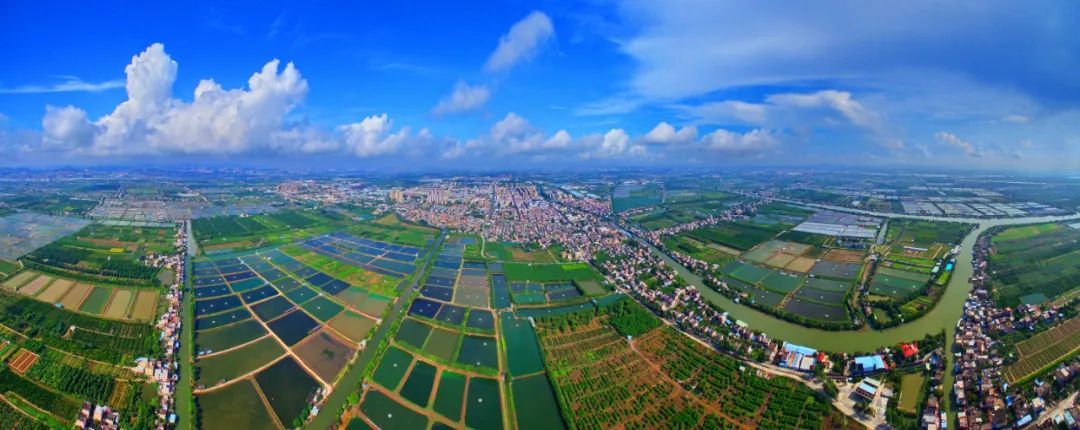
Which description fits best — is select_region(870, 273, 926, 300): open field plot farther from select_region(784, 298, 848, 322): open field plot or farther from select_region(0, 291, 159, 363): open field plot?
select_region(0, 291, 159, 363): open field plot

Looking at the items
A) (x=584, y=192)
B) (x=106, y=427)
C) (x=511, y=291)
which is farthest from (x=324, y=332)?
(x=584, y=192)

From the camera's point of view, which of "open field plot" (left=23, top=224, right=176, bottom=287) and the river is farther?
"open field plot" (left=23, top=224, right=176, bottom=287)

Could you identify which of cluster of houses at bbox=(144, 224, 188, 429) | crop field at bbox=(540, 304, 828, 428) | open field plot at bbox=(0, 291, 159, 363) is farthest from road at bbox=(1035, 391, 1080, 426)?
open field plot at bbox=(0, 291, 159, 363)

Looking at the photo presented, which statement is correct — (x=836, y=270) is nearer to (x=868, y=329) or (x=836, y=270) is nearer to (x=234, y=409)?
(x=868, y=329)

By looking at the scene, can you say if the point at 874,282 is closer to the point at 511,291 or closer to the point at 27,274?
the point at 511,291

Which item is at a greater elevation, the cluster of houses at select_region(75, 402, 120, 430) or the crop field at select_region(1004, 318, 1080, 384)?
the crop field at select_region(1004, 318, 1080, 384)

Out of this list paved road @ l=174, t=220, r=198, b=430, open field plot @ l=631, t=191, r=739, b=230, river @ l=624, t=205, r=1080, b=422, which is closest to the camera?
paved road @ l=174, t=220, r=198, b=430

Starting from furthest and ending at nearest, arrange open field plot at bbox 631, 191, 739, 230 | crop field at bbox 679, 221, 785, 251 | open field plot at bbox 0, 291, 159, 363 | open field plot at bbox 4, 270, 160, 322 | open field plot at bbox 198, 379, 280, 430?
open field plot at bbox 631, 191, 739, 230 → crop field at bbox 679, 221, 785, 251 → open field plot at bbox 4, 270, 160, 322 → open field plot at bbox 0, 291, 159, 363 → open field plot at bbox 198, 379, 280, 430
